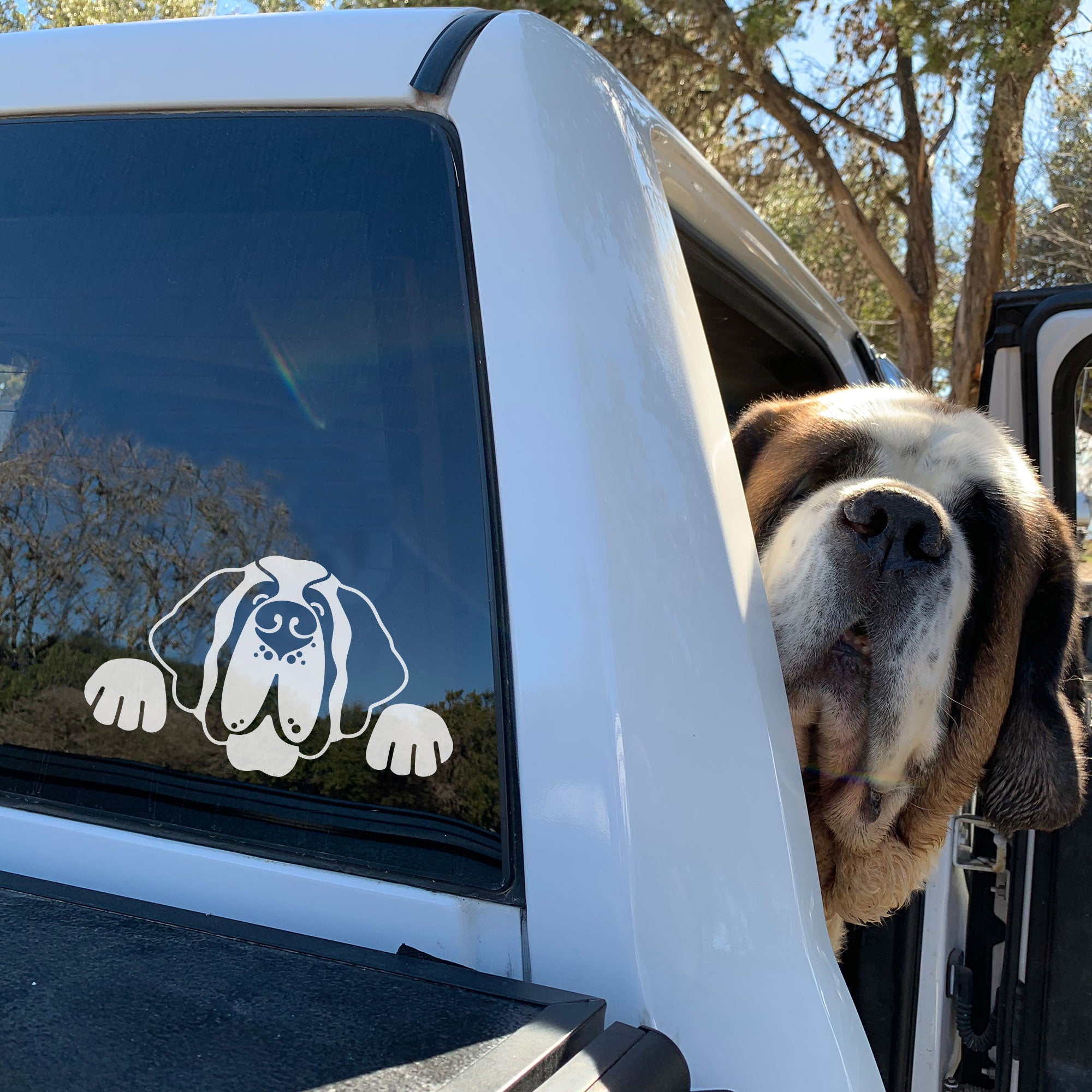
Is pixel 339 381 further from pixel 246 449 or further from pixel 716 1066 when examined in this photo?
pixel 716 1066

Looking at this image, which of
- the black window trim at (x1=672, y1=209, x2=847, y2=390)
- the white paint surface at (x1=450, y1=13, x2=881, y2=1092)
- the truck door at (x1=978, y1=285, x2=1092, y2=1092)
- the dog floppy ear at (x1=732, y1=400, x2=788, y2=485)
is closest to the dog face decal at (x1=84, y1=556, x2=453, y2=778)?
the white paint surface at (x1=450, y1=13, x2=881, y2=1092)

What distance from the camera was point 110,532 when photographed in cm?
127

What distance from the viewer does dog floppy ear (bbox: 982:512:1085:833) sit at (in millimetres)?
2037

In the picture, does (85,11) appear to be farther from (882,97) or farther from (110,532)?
(110,532)

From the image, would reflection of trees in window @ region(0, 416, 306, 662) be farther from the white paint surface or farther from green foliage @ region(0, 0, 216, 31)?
green foliage @ region(0, 0, 216, 31)

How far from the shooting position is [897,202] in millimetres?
11859

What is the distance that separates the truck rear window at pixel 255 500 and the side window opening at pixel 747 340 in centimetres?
104

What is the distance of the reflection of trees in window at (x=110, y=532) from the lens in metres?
1.21

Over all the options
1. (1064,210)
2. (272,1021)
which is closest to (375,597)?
(272,1021)

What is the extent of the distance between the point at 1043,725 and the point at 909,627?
1.92 feet

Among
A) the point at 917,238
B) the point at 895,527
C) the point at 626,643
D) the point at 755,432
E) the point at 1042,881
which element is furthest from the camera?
the point at 917,238

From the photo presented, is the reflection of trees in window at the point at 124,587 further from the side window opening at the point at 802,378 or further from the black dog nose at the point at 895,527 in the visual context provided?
the side window opening at the point at 802,378

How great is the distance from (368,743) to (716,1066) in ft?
1.52

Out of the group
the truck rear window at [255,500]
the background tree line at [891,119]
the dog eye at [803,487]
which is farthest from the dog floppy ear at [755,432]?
the background tree line at [891,119]
